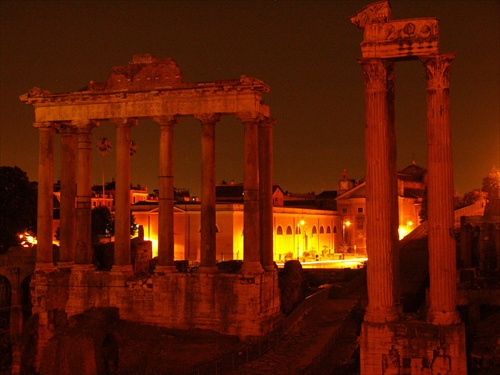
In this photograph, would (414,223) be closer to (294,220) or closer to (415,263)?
(294,220)

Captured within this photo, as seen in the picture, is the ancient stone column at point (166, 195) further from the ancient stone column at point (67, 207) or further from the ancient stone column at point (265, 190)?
the ancient stone column at point (67, 207)

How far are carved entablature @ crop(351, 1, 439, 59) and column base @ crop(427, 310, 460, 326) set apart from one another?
7572 mm

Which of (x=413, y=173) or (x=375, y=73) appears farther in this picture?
(x=413, y=173)

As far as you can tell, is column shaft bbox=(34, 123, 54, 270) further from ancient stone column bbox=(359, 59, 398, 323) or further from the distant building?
the distant building

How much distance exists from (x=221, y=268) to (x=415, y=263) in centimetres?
1310

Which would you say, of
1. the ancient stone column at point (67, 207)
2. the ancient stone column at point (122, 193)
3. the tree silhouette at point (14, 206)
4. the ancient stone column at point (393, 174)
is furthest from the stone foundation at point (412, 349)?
the tree silhouette at point (14, 206)

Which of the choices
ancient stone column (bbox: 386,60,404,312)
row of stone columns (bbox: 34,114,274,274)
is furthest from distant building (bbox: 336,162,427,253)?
A: ancient stone column (bbox: 386,60,404,312)

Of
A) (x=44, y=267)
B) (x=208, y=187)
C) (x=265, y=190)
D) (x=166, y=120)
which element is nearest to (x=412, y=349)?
(x=208, y=187)

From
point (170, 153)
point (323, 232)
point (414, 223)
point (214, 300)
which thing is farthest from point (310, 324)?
point (414, 223)

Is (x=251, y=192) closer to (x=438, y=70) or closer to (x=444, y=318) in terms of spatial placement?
(x=438, y=70)

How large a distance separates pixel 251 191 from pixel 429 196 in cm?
1219

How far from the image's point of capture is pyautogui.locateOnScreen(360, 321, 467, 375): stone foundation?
64.1 feet

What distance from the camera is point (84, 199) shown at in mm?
33844

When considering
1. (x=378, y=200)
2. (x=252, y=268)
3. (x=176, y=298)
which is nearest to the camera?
(x=378, y=200)
